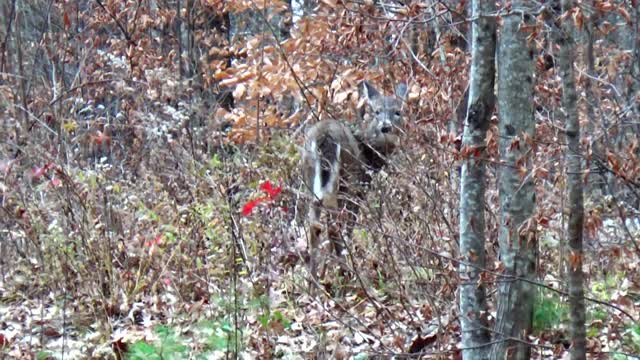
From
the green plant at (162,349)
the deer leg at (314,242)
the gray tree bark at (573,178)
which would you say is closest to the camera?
the gray tree bark at (573,178)

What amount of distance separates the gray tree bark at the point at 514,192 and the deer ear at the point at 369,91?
4638 millimetres

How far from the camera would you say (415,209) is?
7352 mm

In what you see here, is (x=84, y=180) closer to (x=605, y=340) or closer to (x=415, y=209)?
(x=415, y=209)

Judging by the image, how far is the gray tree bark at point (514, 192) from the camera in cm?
529

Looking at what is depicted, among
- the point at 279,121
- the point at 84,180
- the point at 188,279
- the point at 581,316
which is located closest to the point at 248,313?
the point at 188,279

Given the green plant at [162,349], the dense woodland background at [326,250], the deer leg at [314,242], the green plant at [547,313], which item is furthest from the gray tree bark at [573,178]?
the deer leg at [314,242]

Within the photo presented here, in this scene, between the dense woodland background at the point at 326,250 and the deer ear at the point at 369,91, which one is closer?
the dense woodland background at the point at 326,250

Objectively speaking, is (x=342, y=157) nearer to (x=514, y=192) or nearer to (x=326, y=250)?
(x=326, y=250)

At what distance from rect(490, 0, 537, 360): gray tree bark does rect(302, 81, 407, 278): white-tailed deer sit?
2246 millimetres

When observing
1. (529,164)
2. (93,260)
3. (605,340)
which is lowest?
(605,340)

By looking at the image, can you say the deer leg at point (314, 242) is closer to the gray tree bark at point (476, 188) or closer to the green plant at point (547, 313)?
the green plant at point (547, 313)

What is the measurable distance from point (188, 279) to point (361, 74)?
262 centimetres

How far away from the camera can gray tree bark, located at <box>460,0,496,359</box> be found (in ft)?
16.9

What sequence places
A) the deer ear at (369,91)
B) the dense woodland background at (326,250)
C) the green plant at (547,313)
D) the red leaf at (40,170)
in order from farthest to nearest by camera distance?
the deer ear at (369,91)
the red leaf at (40,170)
the green plant at (547,313)
the dense woodland background at (326,250)
